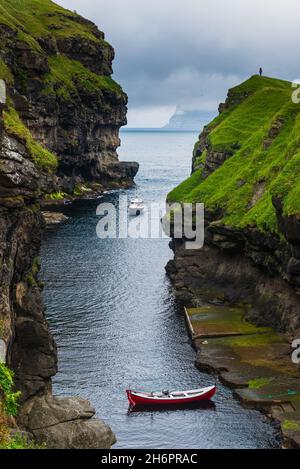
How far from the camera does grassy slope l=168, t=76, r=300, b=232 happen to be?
344ft

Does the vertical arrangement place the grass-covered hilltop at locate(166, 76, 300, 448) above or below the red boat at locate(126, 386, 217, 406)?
above

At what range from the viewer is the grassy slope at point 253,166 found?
344ft

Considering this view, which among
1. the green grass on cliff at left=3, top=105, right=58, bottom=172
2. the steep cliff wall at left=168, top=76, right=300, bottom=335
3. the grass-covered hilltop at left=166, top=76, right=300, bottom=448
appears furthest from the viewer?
the steep cliff wall at left=168, top=76, right=300, bottom=335

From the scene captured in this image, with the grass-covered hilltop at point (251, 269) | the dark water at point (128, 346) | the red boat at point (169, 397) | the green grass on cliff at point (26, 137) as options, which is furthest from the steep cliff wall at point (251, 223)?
the green grass on cliff at point (26, 137)

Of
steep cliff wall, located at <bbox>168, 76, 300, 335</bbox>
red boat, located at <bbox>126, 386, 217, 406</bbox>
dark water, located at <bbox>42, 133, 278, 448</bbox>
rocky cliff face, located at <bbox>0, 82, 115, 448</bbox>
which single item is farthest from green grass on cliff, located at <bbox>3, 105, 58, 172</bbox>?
steep cliff wall, located at <bbox>168, 76, 300, 335</bbox>

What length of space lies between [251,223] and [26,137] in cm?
5220

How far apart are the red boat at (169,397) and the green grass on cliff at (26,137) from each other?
87.7 ft

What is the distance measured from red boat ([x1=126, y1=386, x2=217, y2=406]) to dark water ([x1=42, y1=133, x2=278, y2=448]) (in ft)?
4.68

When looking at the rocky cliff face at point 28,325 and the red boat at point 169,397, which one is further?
the red boat at point 169,397

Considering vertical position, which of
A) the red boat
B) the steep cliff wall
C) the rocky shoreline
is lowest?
the red boat

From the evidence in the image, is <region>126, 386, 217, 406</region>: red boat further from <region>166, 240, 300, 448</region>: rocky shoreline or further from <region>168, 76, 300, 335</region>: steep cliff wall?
<region>168, 76, 300, 335</region>: steep cliff wall

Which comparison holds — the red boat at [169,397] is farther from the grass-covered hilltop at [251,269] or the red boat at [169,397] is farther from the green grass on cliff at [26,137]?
the green grass on cliff at [26,137]
